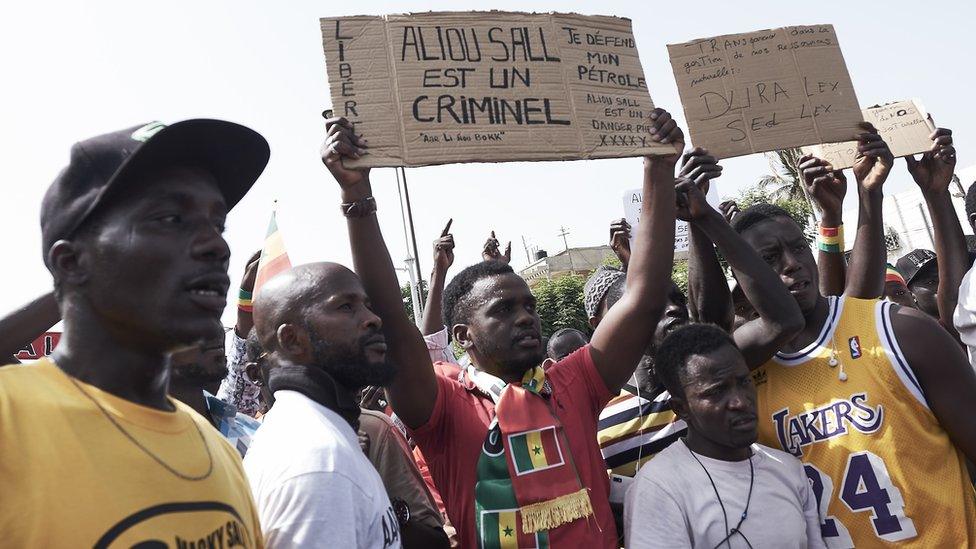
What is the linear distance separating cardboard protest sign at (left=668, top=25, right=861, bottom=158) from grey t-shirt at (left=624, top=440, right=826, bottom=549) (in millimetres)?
1455

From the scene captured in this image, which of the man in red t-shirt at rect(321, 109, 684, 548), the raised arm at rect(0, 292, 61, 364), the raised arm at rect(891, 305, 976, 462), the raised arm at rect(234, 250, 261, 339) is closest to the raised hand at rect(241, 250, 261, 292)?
the raised arm at rect(234, 250, 261, 339)

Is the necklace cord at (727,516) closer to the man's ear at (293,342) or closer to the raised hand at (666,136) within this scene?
the raised hand at (666,136)

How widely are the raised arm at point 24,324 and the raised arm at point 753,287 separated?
2.47 m

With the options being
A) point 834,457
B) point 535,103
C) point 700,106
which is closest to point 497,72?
point 535,103

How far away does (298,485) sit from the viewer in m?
1.99

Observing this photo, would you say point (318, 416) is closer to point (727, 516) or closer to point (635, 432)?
point (727, 516)

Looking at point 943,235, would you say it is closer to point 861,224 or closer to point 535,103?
point 861,224

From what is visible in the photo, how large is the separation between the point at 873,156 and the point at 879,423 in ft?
4.88

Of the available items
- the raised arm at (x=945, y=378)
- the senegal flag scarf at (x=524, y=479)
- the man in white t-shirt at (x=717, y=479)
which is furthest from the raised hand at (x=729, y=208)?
the senegal flag scarf at (x=524, y=479)

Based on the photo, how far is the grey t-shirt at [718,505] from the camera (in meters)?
2.84

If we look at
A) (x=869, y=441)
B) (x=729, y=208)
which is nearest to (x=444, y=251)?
(x=729, y=208)

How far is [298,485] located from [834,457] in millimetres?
2058

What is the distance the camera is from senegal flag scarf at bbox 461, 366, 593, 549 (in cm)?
279

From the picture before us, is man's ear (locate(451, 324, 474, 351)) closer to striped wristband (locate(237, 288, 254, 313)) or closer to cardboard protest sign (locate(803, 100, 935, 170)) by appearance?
striped wristband (locate(237, 288, 254, 313))
